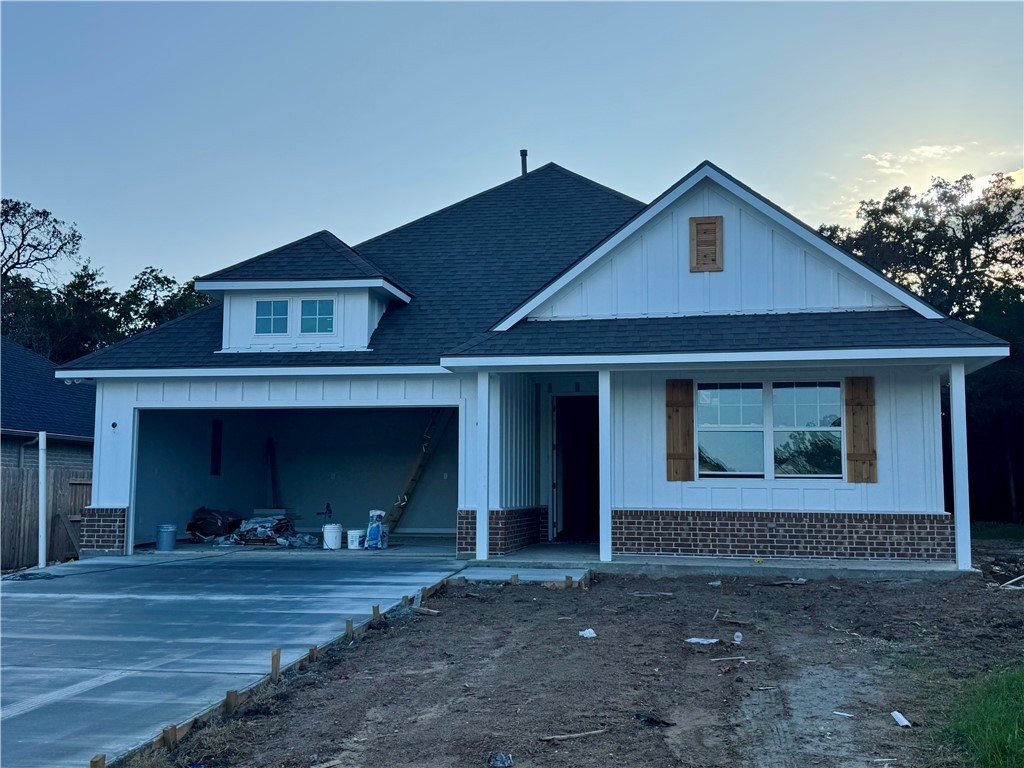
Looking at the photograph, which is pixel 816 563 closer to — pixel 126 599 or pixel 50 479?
pixel 126 599

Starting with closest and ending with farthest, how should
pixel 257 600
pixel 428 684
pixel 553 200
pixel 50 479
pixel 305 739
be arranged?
pixel 305 739
pixel 428 684
pixel 257 600
pixel 50 479
pixel 553 200

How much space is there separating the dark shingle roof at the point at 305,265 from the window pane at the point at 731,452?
6.42m

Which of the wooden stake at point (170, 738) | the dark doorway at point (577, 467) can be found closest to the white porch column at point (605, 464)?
the dark doorway at point (577, 467)

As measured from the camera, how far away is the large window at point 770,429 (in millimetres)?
13453

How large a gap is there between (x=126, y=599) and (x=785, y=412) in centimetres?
939

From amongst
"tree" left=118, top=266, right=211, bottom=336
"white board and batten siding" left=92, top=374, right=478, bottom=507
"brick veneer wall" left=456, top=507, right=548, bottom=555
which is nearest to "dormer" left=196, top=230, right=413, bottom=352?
"white board and batten siding" left=92, top=374, right=478, bottom=507

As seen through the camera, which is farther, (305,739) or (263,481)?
(263,481)

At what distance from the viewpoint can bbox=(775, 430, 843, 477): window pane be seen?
13414mm

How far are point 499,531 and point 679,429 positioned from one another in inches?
126

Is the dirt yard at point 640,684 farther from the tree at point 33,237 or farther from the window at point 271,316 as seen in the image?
the tree at point 33,237

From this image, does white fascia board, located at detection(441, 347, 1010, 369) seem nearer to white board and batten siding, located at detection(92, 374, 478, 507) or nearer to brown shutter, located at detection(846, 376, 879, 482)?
brown shutter, located at detection(846, 376, 879, 482)

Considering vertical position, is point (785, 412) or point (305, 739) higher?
point (785, 412)

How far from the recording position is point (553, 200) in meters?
20.4

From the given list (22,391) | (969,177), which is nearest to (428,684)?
(22,391)
